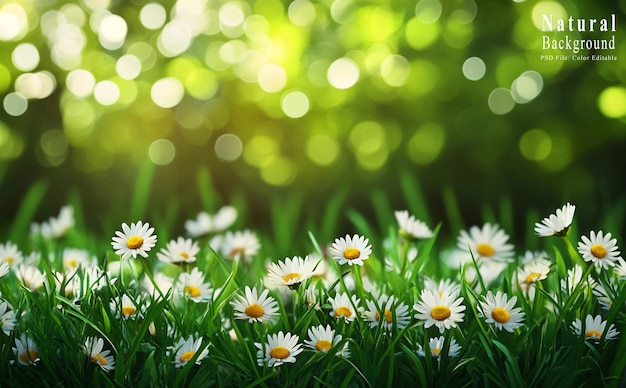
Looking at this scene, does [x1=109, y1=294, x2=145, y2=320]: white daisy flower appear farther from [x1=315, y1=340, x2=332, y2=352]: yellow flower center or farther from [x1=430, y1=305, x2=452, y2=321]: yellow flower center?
[x1=430, y1=305, x2=452, y2=321]: yellow flower center

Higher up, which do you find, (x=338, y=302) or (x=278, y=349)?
(x=338, y=302)

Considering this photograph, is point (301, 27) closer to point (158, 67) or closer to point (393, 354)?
point (158, 67)

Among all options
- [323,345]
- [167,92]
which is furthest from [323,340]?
[167,92]

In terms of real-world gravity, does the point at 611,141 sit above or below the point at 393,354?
above

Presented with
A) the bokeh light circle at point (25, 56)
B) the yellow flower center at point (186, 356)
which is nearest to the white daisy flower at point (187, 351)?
the yellow flower center at point (186, 356)

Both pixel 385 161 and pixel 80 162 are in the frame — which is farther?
pixel 80 162

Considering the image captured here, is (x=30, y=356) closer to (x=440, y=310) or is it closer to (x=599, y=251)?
(x=440, y=310)

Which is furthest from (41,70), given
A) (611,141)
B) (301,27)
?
(611,141)
